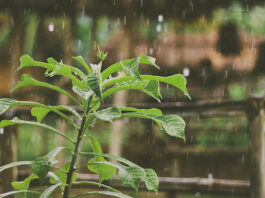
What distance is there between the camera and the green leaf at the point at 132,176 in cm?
63

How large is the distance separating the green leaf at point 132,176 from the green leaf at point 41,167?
5.3 inches

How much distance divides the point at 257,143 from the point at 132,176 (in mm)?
1008

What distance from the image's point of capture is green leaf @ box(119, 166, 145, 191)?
63 cm

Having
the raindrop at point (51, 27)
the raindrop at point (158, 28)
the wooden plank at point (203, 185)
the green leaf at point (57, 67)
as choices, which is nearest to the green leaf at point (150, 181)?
the green leaf at point (57, 67)

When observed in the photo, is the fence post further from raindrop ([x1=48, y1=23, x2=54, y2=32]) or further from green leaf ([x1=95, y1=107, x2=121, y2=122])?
raindrop ([x1=48, y1=23, x2=54, y2=32])

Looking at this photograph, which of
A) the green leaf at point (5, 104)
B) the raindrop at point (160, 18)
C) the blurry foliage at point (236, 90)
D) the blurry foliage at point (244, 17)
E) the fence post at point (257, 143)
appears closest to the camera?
the green leaf at point (5, 104)

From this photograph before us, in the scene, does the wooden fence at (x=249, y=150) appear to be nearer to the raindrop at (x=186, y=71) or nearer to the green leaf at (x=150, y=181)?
the green leaf at (x=150, y=181)

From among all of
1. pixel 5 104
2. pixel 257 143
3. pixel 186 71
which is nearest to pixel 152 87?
pixel 5 104

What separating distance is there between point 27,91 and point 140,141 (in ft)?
7.64

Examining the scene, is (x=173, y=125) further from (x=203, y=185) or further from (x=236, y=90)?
(x=236, y=90)

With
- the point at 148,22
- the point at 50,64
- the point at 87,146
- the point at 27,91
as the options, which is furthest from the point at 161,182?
the point at 87,146

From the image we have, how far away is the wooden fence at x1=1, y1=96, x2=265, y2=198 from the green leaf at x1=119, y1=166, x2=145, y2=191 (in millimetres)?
806

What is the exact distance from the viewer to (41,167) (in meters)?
0.64

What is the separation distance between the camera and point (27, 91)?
484 cm
